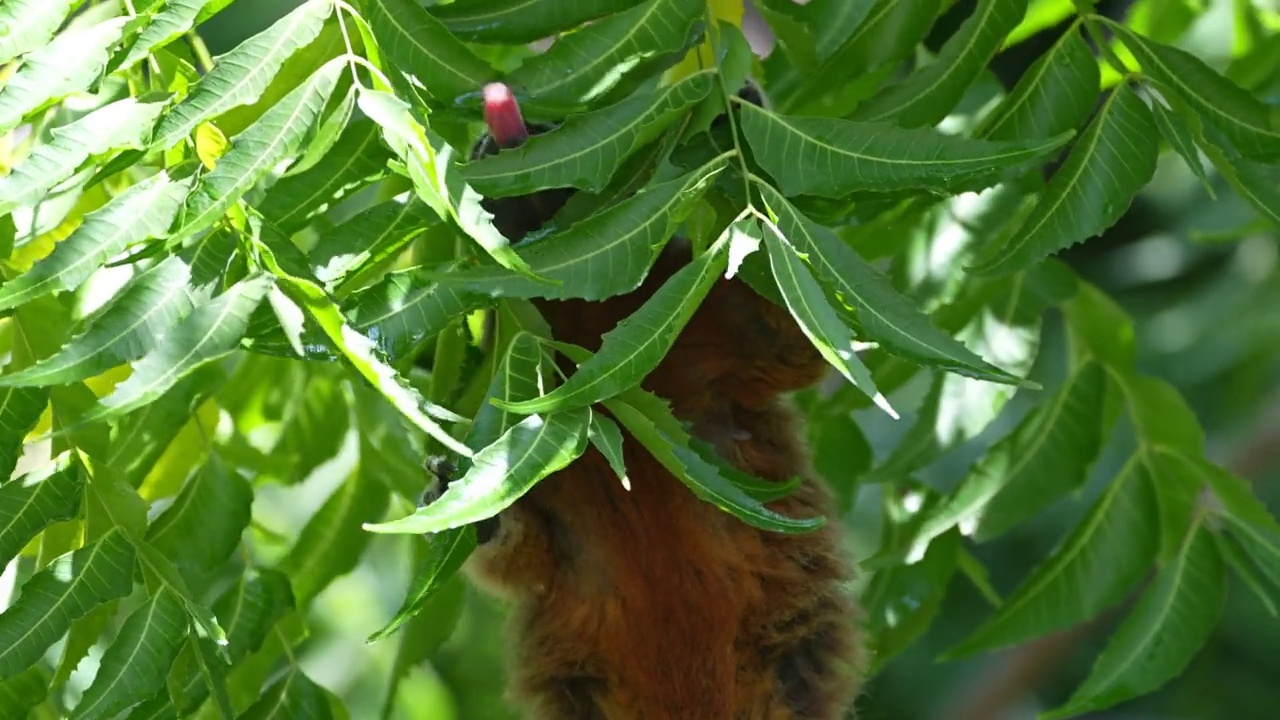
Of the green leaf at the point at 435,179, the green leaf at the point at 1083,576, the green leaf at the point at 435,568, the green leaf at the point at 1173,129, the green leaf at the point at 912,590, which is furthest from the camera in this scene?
the green leaf at the point at 912,590

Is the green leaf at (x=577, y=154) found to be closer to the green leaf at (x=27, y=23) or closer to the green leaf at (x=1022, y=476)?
the green leaf at (x=27, y=23)

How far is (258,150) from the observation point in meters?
0.86

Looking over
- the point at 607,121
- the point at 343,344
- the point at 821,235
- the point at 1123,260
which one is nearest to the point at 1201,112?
the point at 821,235

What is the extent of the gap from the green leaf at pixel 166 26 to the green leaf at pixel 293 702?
661mm

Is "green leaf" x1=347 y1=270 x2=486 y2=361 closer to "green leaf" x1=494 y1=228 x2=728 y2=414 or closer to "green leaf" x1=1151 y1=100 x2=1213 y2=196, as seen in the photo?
"green leaf" x1=494 y1=228 x2=728 y2=414

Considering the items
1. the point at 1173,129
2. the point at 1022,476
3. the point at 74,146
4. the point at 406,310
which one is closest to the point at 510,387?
the point at 406,310

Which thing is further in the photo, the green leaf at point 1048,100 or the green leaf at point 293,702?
the green leaf at point 293,702

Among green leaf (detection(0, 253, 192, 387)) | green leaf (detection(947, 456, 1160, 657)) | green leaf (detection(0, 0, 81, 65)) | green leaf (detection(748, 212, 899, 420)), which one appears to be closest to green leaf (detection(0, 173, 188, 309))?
green leaf (detection(0, 253, 192, 387))

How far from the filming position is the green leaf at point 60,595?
1027 mm

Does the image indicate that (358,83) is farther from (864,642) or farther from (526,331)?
(864,642)

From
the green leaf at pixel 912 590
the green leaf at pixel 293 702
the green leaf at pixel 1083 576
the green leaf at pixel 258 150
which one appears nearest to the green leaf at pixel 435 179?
the green leaf at pixel 258 150

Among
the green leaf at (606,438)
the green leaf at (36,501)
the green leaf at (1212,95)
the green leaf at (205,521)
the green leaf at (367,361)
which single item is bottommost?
the green leaf at (205,521)

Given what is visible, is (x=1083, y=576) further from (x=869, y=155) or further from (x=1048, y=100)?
(x=869, y=155)

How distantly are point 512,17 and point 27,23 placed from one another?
13.3 inches
